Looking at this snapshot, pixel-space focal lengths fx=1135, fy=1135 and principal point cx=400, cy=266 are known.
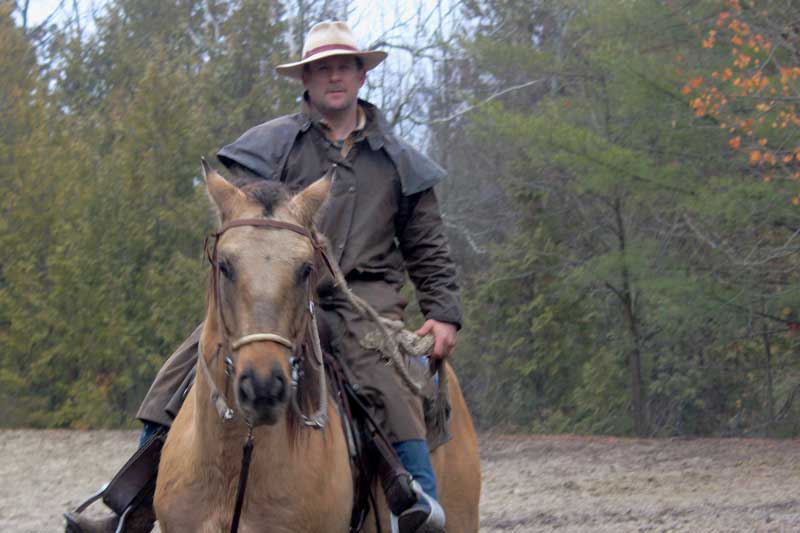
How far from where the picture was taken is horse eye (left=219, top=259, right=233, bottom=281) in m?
3.71

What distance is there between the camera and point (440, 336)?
5.01 metres

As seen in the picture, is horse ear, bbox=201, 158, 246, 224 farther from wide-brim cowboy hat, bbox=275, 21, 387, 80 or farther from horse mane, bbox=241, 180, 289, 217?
wide-brim cowboy hat, bbox=275, 21, 387, 80

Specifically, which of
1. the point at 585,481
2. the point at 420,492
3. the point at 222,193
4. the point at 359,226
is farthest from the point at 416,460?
the point at 585,481

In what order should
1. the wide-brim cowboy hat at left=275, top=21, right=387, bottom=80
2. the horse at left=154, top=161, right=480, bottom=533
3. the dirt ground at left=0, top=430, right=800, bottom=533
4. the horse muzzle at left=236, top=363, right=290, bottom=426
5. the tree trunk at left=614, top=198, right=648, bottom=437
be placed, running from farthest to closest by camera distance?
the tree trunk at left=614, top=198, right=648, bottom=437, the dirt ground at left=0, top=430, right=800, bottom=533, the wide-brim cowboy hat at left=275, top=21, right=387, bottom=80, the horse at left=154, top=161, right=480, bottom=533, the horse muzzle at left=236, top=363, right=290, bottom=426

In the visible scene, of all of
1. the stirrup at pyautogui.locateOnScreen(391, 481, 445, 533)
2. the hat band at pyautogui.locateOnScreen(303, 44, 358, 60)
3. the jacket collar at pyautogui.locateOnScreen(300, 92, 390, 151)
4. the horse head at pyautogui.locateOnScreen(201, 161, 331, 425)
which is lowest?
the stirrup at pyautogui.locateOnScreen(391, 481, 445, 533)

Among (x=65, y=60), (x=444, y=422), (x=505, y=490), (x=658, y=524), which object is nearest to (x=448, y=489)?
(x=444, y=422)

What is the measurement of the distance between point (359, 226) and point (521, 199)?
58.3ft

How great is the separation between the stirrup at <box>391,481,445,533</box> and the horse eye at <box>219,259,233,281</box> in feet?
4.14

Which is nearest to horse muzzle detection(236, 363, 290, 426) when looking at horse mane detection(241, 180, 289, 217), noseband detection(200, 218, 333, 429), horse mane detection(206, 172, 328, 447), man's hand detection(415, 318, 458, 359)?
noseband detection(200, 218, 333, 429)

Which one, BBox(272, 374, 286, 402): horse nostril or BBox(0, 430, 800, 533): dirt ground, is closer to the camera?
BBox(272, 374, 286, 402): horse nostril

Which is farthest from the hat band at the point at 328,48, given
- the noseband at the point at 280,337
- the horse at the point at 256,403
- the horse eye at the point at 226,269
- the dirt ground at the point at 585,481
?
the dirt ground at the point at 585,481

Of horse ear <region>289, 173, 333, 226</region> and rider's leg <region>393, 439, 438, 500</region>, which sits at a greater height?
horse ear <region>289, 173, 333, 226</region>

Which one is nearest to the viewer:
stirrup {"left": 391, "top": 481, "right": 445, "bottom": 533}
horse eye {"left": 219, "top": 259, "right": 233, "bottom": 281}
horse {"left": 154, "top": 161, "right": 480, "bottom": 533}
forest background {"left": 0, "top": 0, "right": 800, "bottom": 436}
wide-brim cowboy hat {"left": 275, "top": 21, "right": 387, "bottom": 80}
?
horse {"left": 154, "top": 161, "right": 480, "bottom": 533}

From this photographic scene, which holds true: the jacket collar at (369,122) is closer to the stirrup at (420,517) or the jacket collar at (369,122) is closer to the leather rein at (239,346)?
the leather rein at (239,346)
